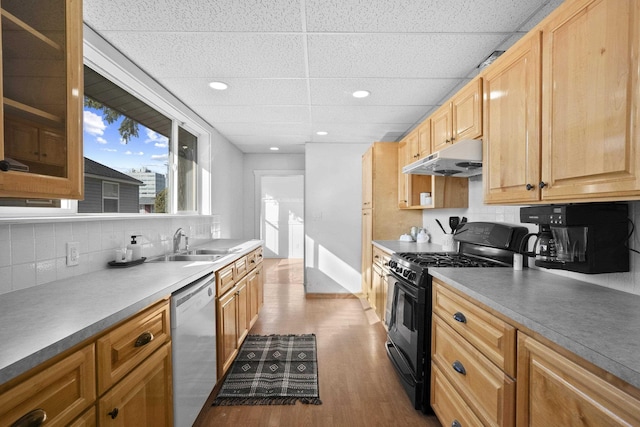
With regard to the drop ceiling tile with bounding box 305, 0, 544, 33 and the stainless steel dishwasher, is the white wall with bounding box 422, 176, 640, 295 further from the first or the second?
the stainless steel dishwasher

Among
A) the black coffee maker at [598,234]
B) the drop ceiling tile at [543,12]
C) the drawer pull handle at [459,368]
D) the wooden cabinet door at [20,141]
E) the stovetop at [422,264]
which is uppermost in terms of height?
the drop ceiling tile at [543,12]

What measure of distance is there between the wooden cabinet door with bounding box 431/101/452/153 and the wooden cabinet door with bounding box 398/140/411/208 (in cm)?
70

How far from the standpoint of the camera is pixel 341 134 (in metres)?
4.17

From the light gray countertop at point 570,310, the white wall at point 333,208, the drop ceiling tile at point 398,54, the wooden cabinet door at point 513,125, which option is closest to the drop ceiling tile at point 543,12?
the drop ceiling tile at point 398,54

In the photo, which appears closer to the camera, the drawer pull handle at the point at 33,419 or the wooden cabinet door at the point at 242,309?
the drawer pull handle at the point at 33,419

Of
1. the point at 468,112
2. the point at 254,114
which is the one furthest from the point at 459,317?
the point at 254,114

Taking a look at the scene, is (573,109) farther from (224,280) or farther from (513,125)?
(224,280)

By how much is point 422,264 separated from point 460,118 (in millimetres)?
1091

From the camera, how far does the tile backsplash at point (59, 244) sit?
135 cm

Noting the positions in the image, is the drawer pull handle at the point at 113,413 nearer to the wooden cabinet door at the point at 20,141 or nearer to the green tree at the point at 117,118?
the wooden cabinet door at the point at 20,141

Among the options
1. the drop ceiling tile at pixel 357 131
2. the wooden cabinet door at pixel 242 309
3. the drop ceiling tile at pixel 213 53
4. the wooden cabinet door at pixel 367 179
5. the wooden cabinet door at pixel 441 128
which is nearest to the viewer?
the drop ceiling tile at pixel 213 53

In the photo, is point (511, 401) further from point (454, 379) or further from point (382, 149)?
point (382, 149)

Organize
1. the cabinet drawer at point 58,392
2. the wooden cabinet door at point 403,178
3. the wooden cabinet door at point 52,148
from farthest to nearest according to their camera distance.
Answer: the wooden cabinet door at point 403,178
the wooden cabinet door at point 52,148
the cabinet drawer at point 58,392

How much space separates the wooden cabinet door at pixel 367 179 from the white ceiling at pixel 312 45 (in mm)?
880
